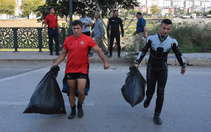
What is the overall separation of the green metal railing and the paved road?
185 inches

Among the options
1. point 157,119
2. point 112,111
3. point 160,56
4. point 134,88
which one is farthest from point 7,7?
point 157,119

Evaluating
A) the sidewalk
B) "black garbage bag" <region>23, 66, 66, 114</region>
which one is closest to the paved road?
"black garbage bag" <region>23, 66, 66, 114</region>

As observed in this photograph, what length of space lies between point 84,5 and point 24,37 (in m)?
3.24

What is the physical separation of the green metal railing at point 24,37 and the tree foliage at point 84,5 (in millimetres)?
1024

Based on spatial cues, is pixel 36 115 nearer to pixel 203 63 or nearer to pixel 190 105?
pixel 190 105

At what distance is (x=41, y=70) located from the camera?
909 cm

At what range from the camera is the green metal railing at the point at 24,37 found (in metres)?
Result: 12.0

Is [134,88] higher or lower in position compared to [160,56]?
lower

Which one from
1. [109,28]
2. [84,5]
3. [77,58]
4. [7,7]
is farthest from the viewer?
[7,7]

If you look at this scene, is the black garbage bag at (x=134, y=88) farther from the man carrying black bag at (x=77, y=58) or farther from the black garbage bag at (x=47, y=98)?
the black garbage bag at (x=47, y=98)

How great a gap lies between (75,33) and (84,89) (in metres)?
0.90

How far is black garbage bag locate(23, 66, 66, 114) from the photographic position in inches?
170

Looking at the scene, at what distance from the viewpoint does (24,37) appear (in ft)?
39.7

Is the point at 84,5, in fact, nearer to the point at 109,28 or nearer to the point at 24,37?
the point at 24,37
